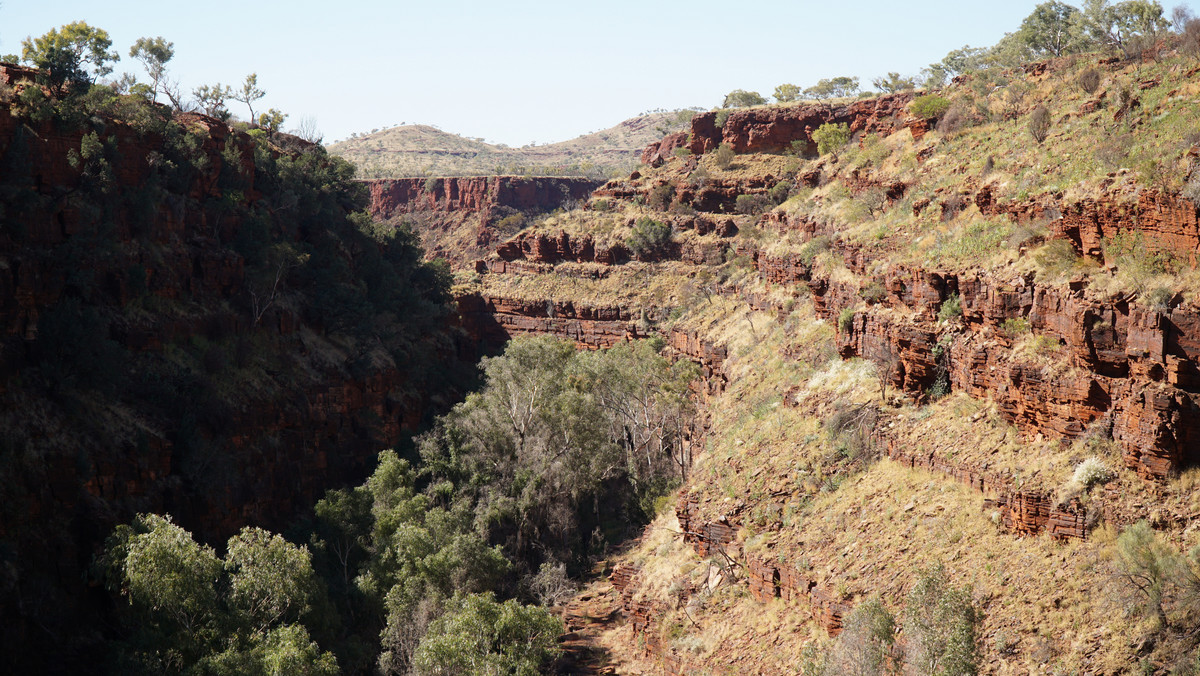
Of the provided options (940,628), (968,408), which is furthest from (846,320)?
(940,628)

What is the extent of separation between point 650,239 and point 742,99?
1363 inches

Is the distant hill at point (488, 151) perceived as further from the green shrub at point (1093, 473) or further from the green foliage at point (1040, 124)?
the green shrub at point (1093, 473)

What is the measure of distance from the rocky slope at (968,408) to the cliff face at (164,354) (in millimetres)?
16506

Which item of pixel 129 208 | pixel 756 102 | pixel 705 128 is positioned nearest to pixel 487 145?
pixel 756 102

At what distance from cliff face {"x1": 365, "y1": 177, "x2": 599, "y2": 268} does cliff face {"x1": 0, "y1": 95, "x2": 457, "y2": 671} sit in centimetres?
4436

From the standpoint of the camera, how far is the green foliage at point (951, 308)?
24.3m

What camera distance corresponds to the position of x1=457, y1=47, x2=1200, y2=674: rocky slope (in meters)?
17.4

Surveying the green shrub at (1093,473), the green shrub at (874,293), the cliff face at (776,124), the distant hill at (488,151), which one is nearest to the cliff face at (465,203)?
the distant hill at (488,151)

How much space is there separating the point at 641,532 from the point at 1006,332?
71.5ft

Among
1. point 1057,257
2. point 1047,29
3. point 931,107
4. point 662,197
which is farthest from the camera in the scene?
point 662,197

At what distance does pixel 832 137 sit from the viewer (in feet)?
202

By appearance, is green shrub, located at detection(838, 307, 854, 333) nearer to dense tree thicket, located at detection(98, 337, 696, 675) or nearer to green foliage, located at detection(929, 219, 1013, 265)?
green foliage, located at detection(929, 219, 1013, 265)

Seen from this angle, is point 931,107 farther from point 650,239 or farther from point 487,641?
point 487,641

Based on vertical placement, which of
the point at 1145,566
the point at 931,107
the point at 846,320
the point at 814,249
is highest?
the point at 931,107
